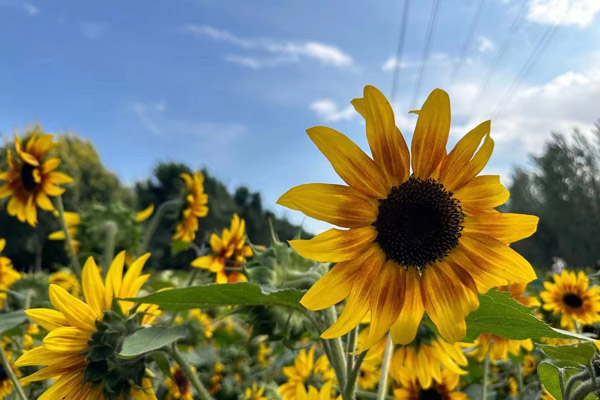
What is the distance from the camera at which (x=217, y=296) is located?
658mm

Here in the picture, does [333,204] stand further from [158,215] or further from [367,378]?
[158,215]

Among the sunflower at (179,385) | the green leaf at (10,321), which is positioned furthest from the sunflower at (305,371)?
the green leaf at (10,321)

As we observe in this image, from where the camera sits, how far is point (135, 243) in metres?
2.09

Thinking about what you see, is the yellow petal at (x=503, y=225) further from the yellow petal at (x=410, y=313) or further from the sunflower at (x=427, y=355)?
the sunflower at (x=427, y=355)

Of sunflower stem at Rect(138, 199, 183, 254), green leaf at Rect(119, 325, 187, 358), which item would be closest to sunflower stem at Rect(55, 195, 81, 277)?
sunflower stem at Rect(138, 199, 183, 254)

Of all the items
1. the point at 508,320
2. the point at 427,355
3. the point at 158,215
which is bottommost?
the point at 427,355

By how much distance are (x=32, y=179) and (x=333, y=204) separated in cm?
166

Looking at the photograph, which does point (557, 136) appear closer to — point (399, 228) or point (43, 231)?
point (43, 231)

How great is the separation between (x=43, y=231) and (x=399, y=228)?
18.8 metres

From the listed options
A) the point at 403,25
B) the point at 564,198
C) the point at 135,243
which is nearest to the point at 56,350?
the point at 135,243

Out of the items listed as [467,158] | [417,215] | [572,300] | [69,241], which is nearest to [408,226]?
[417,215]

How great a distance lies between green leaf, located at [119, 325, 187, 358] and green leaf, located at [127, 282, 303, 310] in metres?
0.04

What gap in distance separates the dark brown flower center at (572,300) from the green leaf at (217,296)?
1.75m

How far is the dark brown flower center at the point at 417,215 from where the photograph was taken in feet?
2.32
